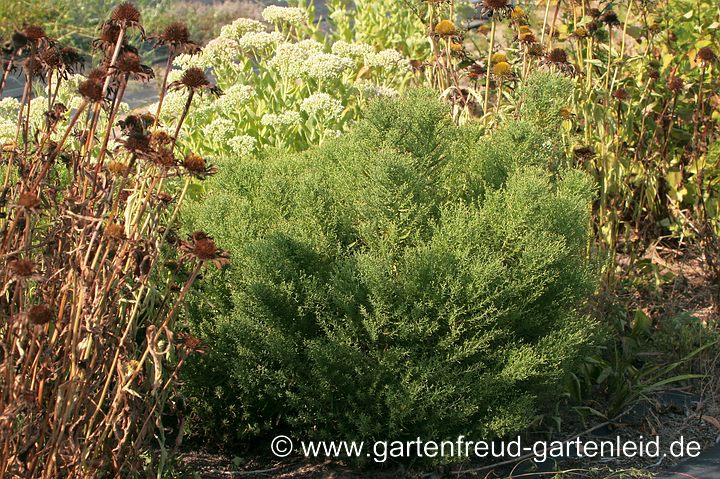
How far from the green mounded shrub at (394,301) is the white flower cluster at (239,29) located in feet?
6.28

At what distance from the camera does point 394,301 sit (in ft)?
9.36

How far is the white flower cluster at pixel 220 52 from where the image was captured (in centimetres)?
467

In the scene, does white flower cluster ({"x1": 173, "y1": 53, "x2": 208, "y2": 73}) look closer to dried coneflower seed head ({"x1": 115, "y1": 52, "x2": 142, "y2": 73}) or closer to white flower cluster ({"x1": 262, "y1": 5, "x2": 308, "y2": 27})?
white flower cluster ({"x1": 262, "y1": 5, "x2": 308, "y2": 27})

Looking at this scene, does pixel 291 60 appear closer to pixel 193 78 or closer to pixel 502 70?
pixel 502 70

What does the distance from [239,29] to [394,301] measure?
255 cm

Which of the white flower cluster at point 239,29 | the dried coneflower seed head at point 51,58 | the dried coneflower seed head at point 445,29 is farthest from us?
the white flower cluster at point 239,29

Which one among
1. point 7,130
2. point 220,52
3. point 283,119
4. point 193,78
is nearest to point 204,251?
point 193,78

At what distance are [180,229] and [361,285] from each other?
86cm

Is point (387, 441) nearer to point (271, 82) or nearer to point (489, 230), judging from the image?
point (489, 230)

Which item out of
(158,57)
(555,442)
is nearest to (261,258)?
(555,442)

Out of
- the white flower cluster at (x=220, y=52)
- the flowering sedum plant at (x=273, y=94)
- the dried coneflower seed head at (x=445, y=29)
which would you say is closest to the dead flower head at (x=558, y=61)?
the dried coneflower seed head at (x=445, y=29)

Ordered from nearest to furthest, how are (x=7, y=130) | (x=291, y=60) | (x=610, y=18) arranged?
(x=7, y=130), (x=610, y=18), (x=291, y=60)

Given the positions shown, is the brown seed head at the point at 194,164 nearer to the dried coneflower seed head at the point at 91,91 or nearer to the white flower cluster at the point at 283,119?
the dried coneflower seed head at the point at 91,91

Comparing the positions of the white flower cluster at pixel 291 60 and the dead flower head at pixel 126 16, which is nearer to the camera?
the dead flower head at pixel 126 16
